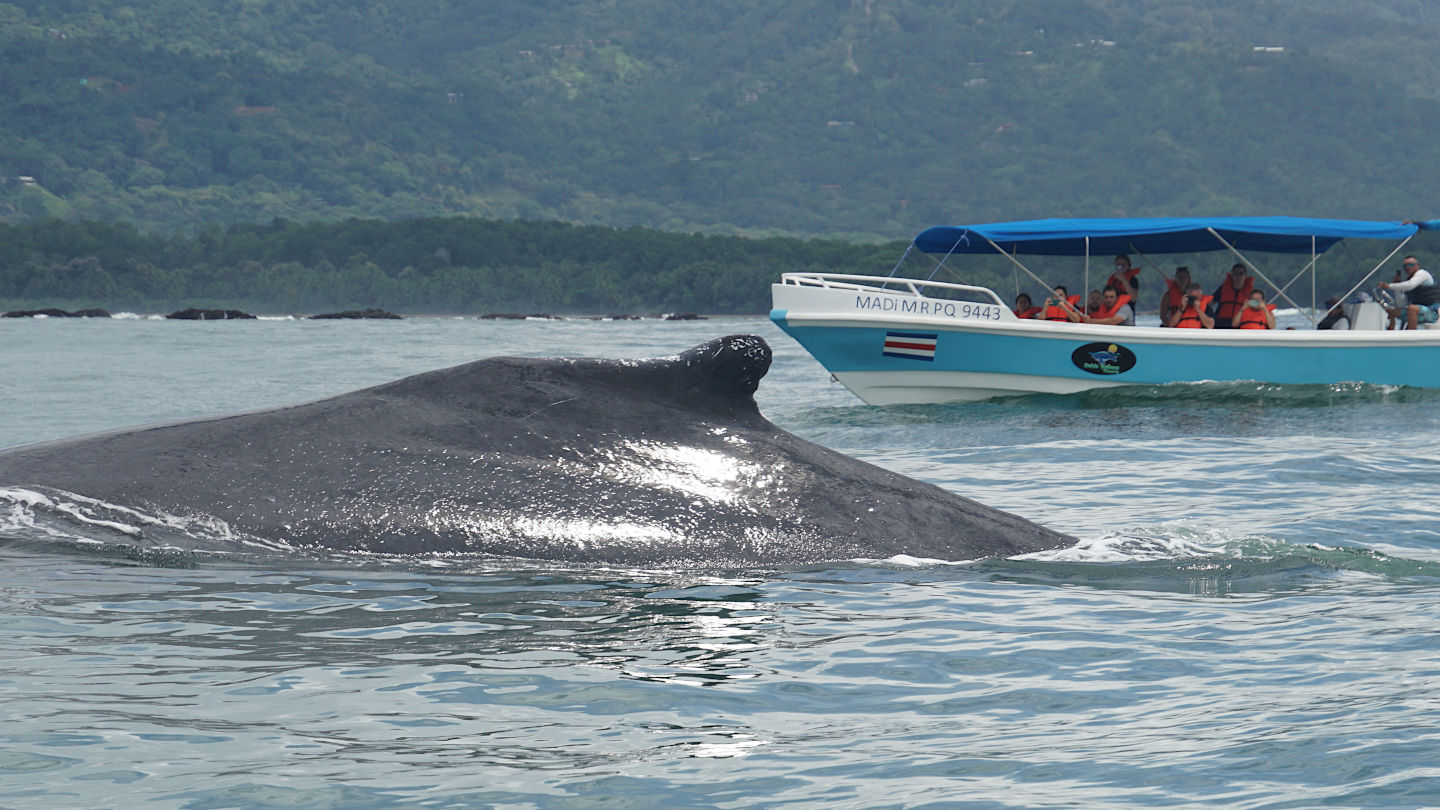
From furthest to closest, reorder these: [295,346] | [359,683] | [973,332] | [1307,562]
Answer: [295,346], [973,332], [1307,562], [359,683]

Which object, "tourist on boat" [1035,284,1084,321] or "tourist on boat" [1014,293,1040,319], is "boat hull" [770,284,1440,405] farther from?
"tourist on boat" [1014,293,1040,319]

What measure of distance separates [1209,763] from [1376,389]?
19.8m

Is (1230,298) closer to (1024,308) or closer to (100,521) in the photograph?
(1024,308)

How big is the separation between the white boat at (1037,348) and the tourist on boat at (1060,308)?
0.23 meters

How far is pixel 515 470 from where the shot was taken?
628cm

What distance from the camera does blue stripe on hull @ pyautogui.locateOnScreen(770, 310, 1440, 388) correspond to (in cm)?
2219

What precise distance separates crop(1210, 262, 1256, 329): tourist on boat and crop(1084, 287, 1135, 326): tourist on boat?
4.61 feet

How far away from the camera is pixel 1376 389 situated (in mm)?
22406

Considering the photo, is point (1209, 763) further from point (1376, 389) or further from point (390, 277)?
point (390, 277)

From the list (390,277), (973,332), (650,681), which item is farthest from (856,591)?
(390,277)

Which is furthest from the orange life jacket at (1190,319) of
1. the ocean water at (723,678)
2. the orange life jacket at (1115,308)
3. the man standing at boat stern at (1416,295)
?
the ocean water at (723,678)

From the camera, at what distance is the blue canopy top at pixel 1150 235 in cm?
2289

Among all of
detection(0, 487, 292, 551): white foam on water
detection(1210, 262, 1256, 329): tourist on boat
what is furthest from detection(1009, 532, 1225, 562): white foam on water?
detection(1210, 262, 1256, 329): tourist on boat

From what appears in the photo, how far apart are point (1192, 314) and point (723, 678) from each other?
62.3ft
